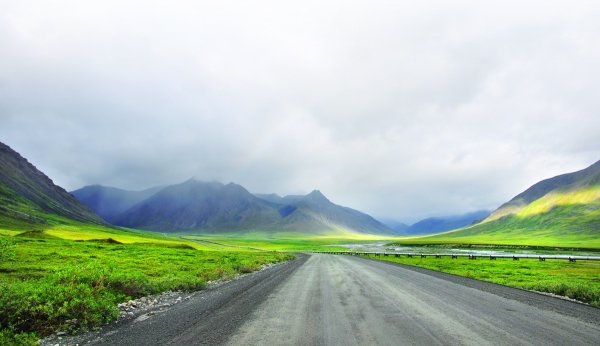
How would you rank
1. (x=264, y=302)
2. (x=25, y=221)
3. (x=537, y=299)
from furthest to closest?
1. (x=25, y=221)
2. (x=537, y=299)
3. (x=264, y=302)

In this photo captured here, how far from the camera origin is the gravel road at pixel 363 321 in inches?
416

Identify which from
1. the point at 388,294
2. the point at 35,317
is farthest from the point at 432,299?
the point at 35,317

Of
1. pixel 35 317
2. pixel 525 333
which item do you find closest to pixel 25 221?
pixel 35 317

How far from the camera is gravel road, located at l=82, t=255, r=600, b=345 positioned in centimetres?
1055

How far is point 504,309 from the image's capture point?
15.7m

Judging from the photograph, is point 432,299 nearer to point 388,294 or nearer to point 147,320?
point 388,294

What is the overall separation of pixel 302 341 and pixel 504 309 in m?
10.3

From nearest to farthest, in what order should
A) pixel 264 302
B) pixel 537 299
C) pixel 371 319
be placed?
pixel 371 319
pixel 264 302
pixel 537 299


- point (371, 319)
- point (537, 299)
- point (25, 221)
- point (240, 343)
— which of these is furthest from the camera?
point (25, 221)

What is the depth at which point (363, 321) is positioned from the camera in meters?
12.7

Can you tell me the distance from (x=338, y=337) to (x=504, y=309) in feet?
30.4

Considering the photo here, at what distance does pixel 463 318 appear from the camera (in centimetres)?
1342

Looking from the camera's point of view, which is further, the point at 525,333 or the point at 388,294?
the point at 388,294

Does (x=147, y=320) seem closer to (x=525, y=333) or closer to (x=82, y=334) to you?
(x=82, y=334)
